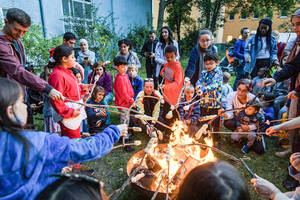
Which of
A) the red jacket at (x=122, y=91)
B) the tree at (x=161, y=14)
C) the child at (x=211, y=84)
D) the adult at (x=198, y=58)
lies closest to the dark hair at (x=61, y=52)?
the red jacket at (x=122, y=91)

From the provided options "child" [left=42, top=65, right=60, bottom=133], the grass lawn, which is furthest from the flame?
"child" [left=42, top=65, right=60, bottom=133]

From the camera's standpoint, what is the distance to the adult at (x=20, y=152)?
1229mm

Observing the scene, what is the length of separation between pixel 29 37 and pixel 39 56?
674 millimetres

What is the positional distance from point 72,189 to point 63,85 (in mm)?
2307

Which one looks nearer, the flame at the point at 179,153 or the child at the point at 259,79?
the flame at the point at 179,153

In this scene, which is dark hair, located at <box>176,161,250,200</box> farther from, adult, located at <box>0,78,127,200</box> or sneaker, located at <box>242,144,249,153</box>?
sneaker, located at <box>242,144,249,153</box>

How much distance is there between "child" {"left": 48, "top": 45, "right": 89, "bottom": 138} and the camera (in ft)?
9.56

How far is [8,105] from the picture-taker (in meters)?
1.26

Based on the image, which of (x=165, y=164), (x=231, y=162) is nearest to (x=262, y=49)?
(x=231, y=162)

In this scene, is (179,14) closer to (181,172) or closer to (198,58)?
(198,58)

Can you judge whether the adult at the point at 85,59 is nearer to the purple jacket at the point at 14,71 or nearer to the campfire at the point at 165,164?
the purple jacket at the point at 14,71

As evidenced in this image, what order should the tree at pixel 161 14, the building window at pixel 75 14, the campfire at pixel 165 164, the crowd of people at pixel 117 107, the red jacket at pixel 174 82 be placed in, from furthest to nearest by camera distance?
1. the tree at pixel 161 14
2. the building window at pixel 75 14
3. the red jacket at pixel 174 82
4. the campfire at pixel 165 164
5. the crowd of people at pixel 117 107

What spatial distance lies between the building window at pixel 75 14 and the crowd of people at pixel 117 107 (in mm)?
3630

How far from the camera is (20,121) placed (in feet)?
4.34
